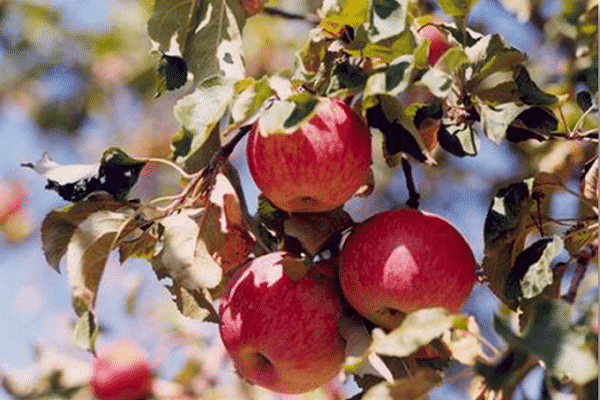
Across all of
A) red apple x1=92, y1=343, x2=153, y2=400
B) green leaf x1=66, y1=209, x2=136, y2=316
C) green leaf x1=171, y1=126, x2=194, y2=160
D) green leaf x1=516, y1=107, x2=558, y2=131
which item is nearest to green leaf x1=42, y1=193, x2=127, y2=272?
green leaf x1=66, y1=209, x2=136, y2=316

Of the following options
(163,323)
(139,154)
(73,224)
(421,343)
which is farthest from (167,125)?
(421,343)

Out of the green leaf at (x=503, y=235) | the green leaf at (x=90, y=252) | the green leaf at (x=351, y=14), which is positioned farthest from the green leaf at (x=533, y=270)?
the green leaf at (x=90, y=252)

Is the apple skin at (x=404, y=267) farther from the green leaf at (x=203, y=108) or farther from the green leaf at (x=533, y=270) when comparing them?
the green leaf at (x=203, y=108)

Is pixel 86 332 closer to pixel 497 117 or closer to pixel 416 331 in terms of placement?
pixel 416 331

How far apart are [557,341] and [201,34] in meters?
0.75

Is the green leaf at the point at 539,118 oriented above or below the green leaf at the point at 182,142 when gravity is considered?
above

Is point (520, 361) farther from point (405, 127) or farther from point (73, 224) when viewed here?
point (73, 224)

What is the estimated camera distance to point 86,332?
140cm

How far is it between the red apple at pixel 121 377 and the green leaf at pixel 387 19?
5.37 feet

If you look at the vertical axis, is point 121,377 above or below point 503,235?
below

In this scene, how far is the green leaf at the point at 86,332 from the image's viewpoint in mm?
1391

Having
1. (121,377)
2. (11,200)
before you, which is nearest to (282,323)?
(121,377)

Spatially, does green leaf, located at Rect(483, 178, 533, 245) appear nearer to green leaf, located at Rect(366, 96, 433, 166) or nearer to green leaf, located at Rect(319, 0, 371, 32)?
green leaf, located at Rect(366, 96, 433, 166)

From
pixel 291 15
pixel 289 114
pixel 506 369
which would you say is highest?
pixel 289 114
